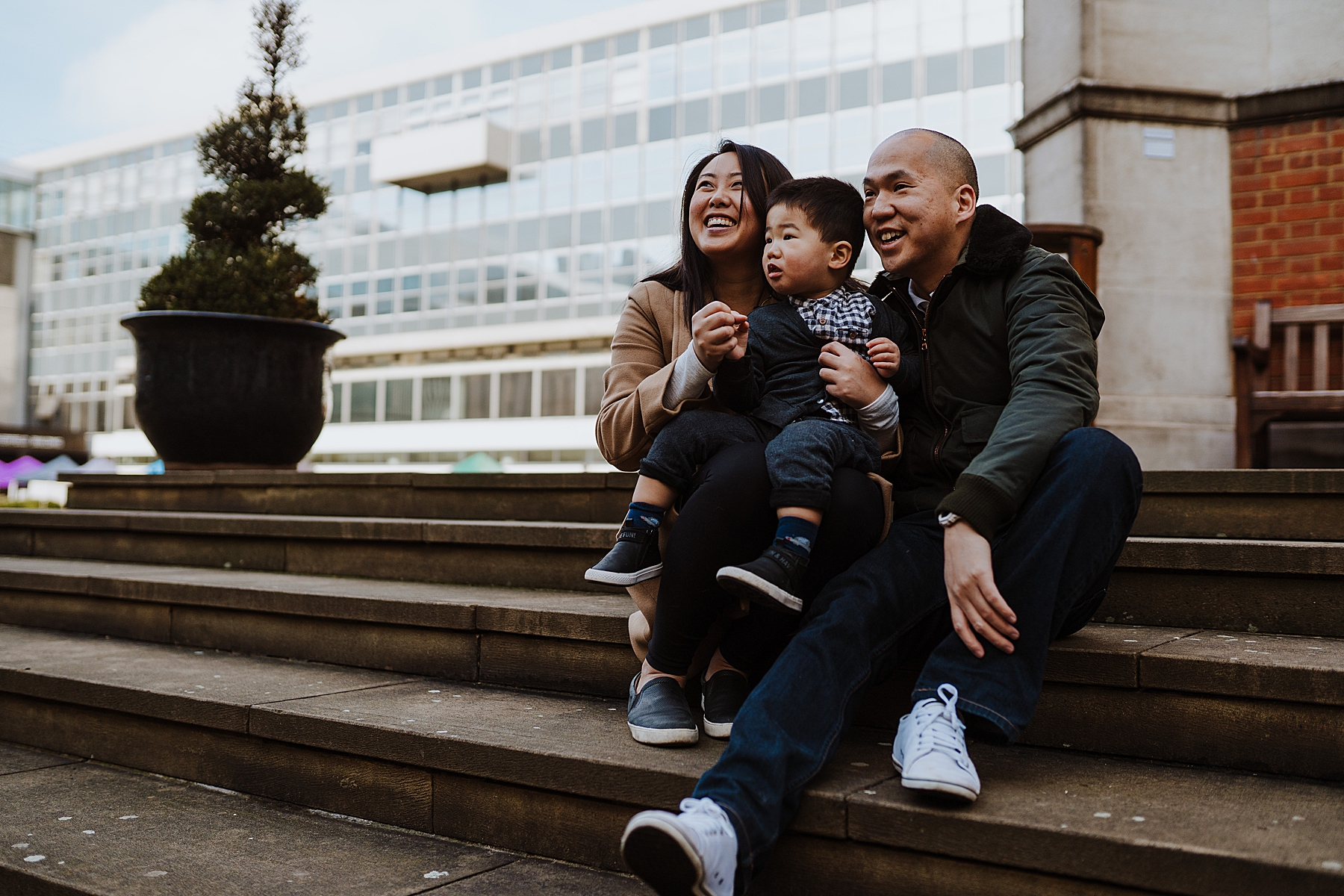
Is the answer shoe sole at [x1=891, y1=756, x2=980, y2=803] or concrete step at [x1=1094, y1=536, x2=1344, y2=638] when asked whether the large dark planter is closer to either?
concrete step at [x1=1094, y1=536, x2=1344, y2=638]

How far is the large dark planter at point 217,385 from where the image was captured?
5.36m

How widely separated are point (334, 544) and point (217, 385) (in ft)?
6.88

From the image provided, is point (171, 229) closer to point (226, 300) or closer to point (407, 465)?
point (407, 465)

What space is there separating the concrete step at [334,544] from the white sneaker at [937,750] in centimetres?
147

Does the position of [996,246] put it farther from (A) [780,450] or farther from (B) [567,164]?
(B) [567,164]

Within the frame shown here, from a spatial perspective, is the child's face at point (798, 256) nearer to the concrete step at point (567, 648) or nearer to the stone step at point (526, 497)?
the concrete step at point (567, 648)

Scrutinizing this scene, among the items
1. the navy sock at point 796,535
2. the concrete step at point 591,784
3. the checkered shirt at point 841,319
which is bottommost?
the concrete step at point 591,784

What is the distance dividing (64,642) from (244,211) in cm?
378

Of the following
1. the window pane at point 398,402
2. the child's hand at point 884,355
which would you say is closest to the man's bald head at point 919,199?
the child's hand at point 884,355

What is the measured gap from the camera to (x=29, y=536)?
479cm

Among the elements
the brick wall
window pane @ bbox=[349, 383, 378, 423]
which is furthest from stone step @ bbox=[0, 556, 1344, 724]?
window pane @ bbox=[349, 383, 378, 423]

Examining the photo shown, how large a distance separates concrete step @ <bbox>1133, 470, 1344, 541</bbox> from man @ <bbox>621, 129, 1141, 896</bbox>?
876 mm

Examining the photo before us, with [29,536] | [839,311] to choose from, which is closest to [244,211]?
[29,536]

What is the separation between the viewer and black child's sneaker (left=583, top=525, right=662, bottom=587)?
79.0 inches
